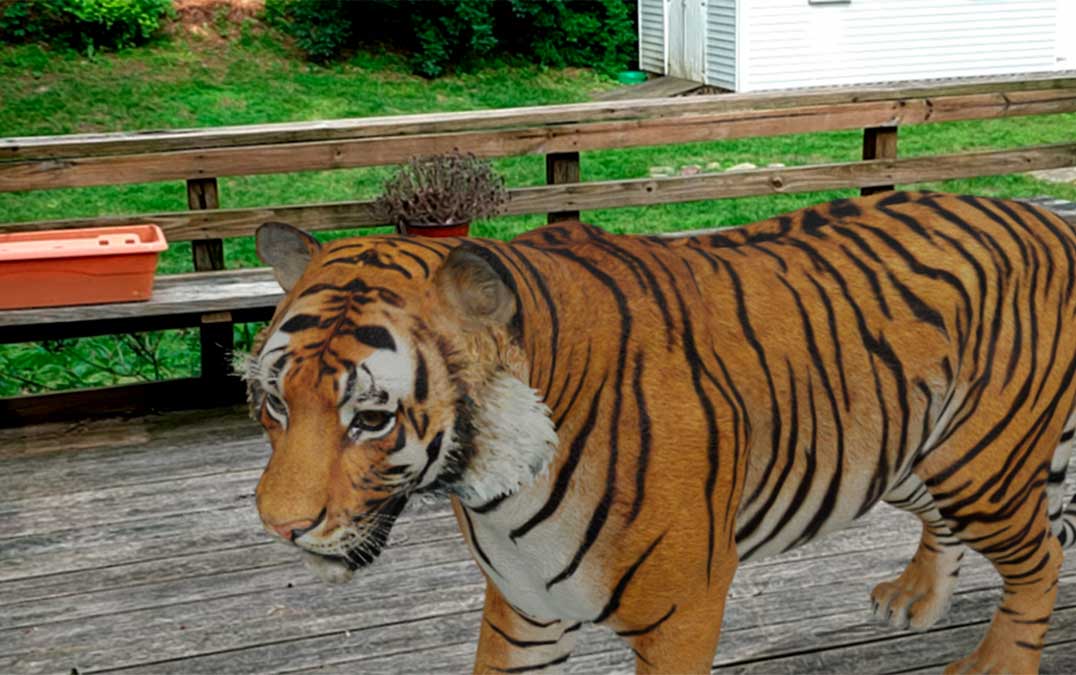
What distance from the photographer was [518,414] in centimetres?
177

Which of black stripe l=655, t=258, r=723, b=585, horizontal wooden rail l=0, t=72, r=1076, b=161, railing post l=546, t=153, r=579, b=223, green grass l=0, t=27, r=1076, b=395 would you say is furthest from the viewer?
green grass l=0, t=27, r=1076, b=395

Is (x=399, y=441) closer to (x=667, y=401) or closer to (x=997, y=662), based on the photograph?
(x=667, y=401)

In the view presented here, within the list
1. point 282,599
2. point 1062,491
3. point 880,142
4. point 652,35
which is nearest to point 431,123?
point 880,142

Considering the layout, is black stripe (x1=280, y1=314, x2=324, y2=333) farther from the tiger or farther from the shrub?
the shrub

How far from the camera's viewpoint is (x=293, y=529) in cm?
164

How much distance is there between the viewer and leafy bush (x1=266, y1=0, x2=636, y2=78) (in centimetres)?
1465

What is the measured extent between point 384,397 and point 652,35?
49.3 feet

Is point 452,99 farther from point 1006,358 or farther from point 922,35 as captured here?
point 1006,358

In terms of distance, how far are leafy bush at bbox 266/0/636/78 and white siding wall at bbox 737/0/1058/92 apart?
7.66ft

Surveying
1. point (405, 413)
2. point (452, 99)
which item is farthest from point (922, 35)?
point (405, 413)

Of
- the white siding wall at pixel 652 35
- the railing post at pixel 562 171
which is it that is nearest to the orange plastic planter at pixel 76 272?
the railing post at pixel 562 171

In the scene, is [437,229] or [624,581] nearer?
[624,581]

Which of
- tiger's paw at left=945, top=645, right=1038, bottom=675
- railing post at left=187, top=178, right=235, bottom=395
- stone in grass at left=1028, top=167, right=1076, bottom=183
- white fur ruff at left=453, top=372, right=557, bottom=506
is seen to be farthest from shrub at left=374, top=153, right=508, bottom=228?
stone in grass at left=1028, top=167, right=1076, bottom=183

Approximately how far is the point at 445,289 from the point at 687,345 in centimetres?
44
